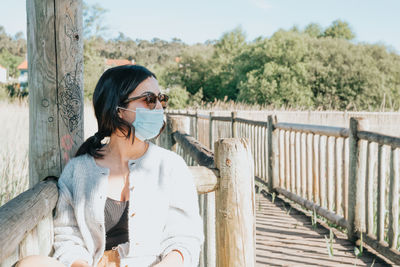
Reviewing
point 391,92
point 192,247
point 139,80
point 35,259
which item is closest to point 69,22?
point 139,80

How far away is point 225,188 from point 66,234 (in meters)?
0.76

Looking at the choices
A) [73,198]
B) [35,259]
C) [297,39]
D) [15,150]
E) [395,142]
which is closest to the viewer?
[35,259]

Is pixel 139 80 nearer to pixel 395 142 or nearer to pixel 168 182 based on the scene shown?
pixel 168 182

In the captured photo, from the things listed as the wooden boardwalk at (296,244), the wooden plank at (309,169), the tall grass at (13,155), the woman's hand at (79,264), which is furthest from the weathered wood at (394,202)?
the tall grass at (13,155)

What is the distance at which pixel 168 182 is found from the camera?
178 centimetres

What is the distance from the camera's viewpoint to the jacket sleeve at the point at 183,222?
1703mm

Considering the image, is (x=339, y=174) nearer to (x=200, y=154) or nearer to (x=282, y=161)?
(x=282, y=161)

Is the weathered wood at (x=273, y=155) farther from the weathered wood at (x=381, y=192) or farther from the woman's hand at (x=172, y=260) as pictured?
the woman's hand at (x=172, y=260)

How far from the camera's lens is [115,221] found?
68.2 inches

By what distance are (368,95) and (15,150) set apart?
37177 mm

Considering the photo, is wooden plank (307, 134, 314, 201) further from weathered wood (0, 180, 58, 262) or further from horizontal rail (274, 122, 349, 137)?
weathered wood (0, 180, 58, 262)

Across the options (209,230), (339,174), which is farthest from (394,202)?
(209,230)

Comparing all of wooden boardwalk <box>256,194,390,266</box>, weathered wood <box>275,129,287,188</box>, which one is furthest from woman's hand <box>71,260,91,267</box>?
weathered wood <box>275,129,287,188</box>

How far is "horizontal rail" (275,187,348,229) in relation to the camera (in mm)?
4133
